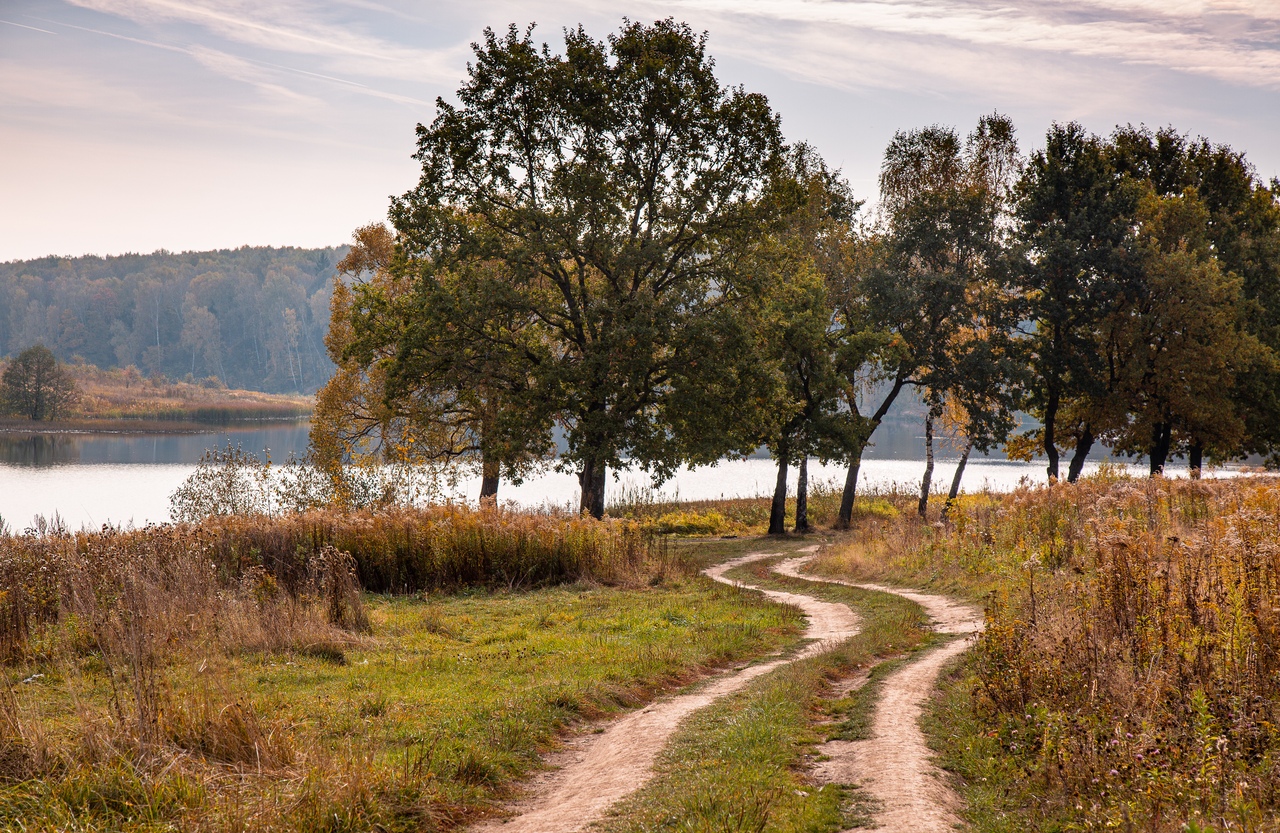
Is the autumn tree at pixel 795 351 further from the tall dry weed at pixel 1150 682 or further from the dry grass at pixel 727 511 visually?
the tall dry weed at pixel 1150 682

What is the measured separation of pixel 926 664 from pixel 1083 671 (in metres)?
3.25

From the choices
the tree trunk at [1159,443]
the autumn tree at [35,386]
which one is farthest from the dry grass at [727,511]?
the autumn tree at [35,386]

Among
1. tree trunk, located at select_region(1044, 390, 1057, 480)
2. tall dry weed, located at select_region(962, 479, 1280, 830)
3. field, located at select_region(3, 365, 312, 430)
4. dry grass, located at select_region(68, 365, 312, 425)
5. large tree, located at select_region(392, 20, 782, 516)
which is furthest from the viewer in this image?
dry grass, located at select_region(68, 365, 312, 425)

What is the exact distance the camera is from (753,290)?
26.5 m

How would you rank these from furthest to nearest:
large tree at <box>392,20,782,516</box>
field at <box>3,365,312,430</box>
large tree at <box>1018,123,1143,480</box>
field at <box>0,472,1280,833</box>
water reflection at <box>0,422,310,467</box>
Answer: field at <box>3,365,312,430</box>
water reflection at <box>0,422,310,467</box>
large tree at <box>1018,123,1143,480</box>
large tree at <box>392,20,782,516</box>
field at <box>0,472,1280,833</box>

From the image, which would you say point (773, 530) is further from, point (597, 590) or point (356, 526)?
point (356, 526)

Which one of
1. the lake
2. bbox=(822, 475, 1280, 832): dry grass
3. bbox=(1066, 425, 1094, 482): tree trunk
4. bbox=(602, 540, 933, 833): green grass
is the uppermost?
bbox=(1066, 425, 1094, 482): tree trunk

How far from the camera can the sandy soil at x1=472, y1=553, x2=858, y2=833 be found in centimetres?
626

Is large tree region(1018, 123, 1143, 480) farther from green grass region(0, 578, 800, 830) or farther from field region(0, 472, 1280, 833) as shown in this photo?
green grass region(0, 578, 800, 830)

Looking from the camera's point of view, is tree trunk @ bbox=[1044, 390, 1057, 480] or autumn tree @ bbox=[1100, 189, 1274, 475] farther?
tree trunk @ bbox=[1044, 390, 1057, 480]

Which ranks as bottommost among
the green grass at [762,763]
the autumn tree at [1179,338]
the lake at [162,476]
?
the lake at [162,476]

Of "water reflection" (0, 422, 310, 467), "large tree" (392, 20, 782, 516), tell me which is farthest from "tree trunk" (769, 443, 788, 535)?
"water reflection" (0, 422, 310, 467)

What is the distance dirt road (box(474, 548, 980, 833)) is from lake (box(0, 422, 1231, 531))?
12.4m

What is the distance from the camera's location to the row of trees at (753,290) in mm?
25406
